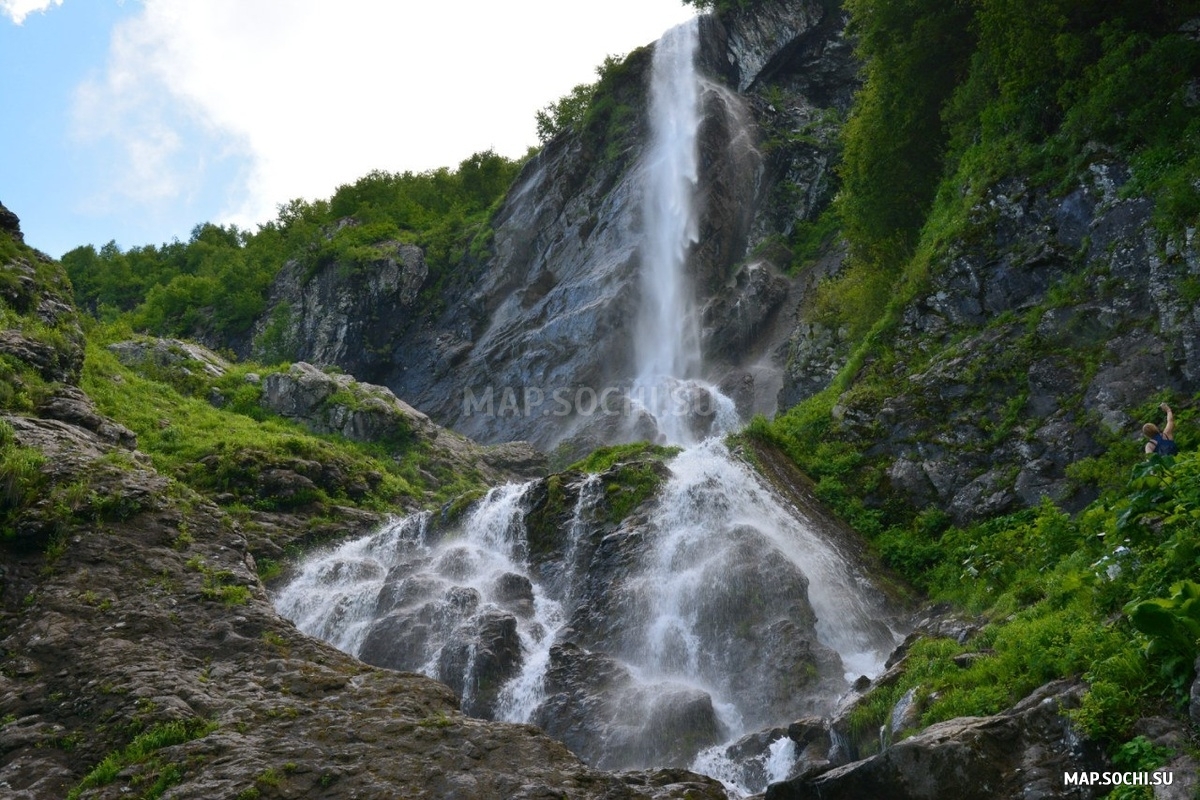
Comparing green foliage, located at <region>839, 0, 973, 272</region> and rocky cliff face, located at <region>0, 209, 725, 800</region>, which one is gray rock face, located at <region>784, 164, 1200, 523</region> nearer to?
green foliage, located at <region>839, 0, 973, 272</region>

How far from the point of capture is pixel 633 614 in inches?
671

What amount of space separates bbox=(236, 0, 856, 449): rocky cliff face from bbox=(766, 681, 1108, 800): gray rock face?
25.7 meters

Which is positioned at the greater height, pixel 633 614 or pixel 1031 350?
pixel 1031 350

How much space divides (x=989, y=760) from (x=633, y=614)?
33.6 feet

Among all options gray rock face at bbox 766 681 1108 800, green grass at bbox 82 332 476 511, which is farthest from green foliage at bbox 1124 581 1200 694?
green grass at bbox 82 332 476 511

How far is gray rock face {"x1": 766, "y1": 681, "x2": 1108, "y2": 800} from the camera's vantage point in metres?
6.80

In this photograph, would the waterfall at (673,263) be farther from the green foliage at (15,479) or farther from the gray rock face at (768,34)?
Answer: the green foliage at (15,479)

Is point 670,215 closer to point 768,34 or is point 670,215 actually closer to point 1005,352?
point 768,34

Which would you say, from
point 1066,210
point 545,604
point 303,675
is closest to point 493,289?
point 545,604

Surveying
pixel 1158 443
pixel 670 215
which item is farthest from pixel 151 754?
pixel 670 215

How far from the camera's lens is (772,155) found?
4188 cm

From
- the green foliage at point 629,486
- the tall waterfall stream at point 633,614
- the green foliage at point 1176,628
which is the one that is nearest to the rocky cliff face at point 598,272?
the green foliage at point 629,486

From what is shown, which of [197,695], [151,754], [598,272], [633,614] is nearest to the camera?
[151,754]

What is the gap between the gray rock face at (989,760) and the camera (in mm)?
6797
